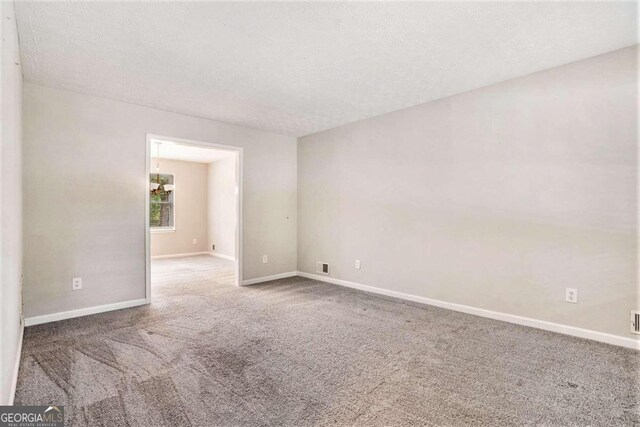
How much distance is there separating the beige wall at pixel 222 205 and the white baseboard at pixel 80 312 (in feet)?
11.9

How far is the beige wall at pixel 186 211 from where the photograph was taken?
777 cm

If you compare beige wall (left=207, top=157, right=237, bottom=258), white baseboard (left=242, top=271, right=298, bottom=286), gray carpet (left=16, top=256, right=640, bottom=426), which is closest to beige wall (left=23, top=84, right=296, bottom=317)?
gray carpet (left=16, top=256, right=640, bottom=426)

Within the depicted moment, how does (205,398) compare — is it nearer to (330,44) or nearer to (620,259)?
(330,44)

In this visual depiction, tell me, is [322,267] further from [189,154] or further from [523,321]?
[189,154]

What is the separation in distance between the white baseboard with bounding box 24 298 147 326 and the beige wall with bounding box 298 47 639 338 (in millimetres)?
2902

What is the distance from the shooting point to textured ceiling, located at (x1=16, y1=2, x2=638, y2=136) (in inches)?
83.3

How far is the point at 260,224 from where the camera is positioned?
5.16 meters

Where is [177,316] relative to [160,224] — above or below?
below

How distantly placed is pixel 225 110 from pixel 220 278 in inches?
111

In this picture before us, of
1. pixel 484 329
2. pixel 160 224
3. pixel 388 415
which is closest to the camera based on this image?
pixel 388 415

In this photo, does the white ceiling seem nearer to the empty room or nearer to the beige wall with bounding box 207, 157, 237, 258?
the beige wall with bounding box 207, 157, 237, 258

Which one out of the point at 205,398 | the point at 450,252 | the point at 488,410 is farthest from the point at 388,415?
the point at 450,252

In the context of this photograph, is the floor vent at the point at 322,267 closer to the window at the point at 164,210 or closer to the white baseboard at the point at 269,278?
the white baseboard at the point at 269,278

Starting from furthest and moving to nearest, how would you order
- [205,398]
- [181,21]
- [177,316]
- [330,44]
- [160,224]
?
1. [160,224]
2. [177,316]
3. [330,44]
4. [181,21]
5. [205,398]
